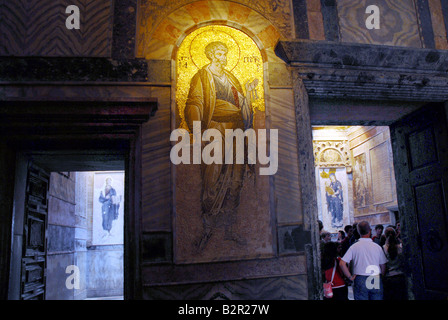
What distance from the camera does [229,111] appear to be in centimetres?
447

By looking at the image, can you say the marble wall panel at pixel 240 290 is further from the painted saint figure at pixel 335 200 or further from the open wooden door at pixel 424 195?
the painted saint figure at pixel 335 200

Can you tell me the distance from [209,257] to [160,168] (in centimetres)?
107

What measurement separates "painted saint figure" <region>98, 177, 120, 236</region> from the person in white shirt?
29.7 feet

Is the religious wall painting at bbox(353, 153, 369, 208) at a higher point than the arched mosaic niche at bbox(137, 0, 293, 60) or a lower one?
lower

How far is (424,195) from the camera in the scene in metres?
5.45

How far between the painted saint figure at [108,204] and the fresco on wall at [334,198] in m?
6.94

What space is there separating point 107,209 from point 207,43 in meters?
8.88

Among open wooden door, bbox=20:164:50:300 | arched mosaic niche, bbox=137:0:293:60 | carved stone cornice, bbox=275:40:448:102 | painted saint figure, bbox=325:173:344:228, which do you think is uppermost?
arched mosaic niche, bbox=137:0:293:60

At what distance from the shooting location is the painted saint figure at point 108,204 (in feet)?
39.8

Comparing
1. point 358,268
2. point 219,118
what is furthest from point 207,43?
point 358,268

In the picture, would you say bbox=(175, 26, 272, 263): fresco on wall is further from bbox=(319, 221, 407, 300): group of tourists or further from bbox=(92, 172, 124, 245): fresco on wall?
bbox=(92, 172, 124, 245): fresco on wall

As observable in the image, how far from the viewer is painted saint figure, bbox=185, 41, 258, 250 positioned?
4223mm

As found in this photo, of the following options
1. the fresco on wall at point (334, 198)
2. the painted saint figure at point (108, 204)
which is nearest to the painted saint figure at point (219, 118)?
the painted saint figure at point (108, 204)

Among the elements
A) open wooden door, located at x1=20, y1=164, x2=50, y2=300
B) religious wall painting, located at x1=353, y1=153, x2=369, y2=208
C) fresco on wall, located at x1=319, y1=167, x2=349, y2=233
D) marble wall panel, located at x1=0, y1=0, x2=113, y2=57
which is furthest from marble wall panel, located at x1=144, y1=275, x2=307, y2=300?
fresco on wall, located at x1=319, y1=167, x2=349, y2=233
